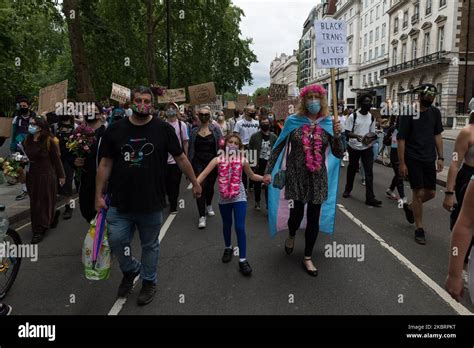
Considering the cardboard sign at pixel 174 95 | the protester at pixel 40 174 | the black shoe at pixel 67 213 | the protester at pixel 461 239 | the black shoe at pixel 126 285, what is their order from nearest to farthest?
the protester at pixel 461 239
the black shoe at pixel 126 285
the protester at pixel 40 174
the black shoe at pixel 67 213
the cardboard sign at pixel 174 95

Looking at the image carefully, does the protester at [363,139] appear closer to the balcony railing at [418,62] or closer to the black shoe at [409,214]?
the black shoe at [409,214]

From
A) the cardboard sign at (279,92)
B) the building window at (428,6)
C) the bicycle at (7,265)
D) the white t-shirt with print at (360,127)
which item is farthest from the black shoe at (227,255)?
the building window at (428,6)

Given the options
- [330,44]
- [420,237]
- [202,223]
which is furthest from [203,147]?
[420,237]

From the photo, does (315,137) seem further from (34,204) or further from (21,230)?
(21,230)

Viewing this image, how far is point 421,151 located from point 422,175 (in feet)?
1.08

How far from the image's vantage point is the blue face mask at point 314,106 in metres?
4.38

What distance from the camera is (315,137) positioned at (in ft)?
14.4

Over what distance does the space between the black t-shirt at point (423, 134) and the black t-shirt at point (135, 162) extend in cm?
360

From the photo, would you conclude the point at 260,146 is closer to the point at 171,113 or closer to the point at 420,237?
the point at 171,113

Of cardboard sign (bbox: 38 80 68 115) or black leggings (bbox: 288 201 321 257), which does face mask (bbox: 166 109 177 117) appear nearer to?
cardboard sign (bbox: 38 80 68 115)

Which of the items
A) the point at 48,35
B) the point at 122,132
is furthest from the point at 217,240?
the point at 48,35

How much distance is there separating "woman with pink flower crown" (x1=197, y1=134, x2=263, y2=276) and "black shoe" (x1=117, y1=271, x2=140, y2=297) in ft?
3.86

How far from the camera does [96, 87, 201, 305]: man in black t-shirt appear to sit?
11.4ft

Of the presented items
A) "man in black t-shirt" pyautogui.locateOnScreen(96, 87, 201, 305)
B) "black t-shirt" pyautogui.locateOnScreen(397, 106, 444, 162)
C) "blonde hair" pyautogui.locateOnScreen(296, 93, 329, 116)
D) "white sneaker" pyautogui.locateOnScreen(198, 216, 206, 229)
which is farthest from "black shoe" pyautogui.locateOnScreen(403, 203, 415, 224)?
"man in black t-shirt" pyautogui.locateOnScreen(96, 87, 201, 305)
